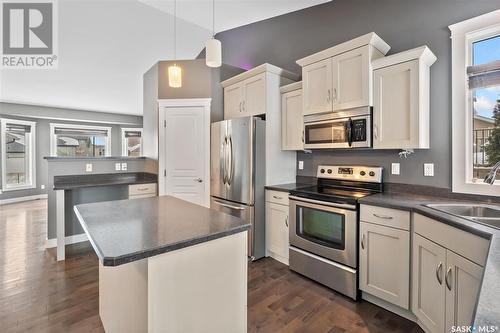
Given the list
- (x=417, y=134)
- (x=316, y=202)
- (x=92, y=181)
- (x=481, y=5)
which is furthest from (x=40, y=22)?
(x=481, y=5)

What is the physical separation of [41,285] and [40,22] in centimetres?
293

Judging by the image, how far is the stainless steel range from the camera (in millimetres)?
2248

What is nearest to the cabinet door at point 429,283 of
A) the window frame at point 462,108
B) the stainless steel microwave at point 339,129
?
the window frame at point 462,108

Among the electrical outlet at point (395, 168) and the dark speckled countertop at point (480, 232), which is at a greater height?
the electrical outlet at point (395, 168)

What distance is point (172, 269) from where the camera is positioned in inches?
46.8

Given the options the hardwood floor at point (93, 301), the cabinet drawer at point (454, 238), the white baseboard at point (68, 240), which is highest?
the cabinet drawer at point (454, 238)

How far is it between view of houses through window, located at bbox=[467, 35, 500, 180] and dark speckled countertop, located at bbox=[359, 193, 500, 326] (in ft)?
1.34

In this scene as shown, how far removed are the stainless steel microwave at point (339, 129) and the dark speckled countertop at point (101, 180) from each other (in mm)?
2384

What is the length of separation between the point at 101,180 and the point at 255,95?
2.58 metres

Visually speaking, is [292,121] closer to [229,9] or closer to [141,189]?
[229,9]

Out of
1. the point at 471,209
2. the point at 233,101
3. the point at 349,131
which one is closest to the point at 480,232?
the point at 471,209

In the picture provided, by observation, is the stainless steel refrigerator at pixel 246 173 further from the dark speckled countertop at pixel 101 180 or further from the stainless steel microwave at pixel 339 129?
the dark speckled countertop at pixel 101 180

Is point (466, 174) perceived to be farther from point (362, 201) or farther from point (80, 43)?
point (80, 43)

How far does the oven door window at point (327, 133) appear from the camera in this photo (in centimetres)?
261
